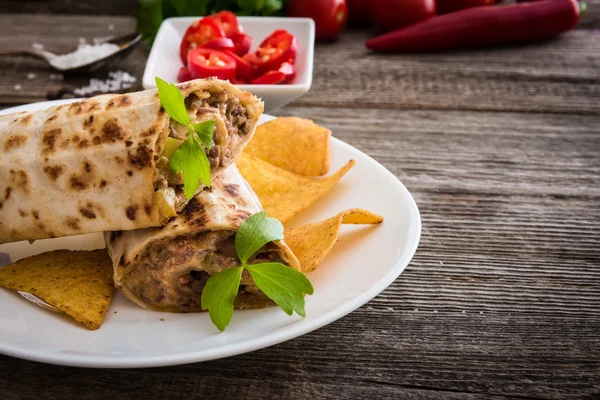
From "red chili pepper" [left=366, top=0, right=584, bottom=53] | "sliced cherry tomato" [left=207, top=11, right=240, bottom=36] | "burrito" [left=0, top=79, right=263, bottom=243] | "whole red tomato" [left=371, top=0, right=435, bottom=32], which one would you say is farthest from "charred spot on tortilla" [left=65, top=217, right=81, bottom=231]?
"whole red tomato" [left=371, top=0, right=435, bottom=32]

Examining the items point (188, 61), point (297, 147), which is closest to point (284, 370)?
point (297, 147)

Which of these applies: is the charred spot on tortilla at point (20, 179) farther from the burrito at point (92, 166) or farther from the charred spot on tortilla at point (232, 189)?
the charred spot on tortilla at point (232, 189)

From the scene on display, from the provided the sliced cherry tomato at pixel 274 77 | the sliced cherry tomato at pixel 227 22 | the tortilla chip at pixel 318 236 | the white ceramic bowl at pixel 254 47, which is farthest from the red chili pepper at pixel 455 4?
the tortilla chip at pixel 318 236

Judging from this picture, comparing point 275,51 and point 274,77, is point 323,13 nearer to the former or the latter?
point 275,51

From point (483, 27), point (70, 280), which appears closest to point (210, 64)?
point (70, 280)

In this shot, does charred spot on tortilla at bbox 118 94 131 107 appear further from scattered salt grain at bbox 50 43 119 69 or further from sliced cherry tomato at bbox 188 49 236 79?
scattered salt grain at bbox 50 43 119 69

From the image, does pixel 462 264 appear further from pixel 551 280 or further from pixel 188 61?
pixel 188 61

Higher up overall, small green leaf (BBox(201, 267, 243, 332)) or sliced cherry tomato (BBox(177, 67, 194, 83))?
small green leaf (BBox(201, 267, 243, 332))
